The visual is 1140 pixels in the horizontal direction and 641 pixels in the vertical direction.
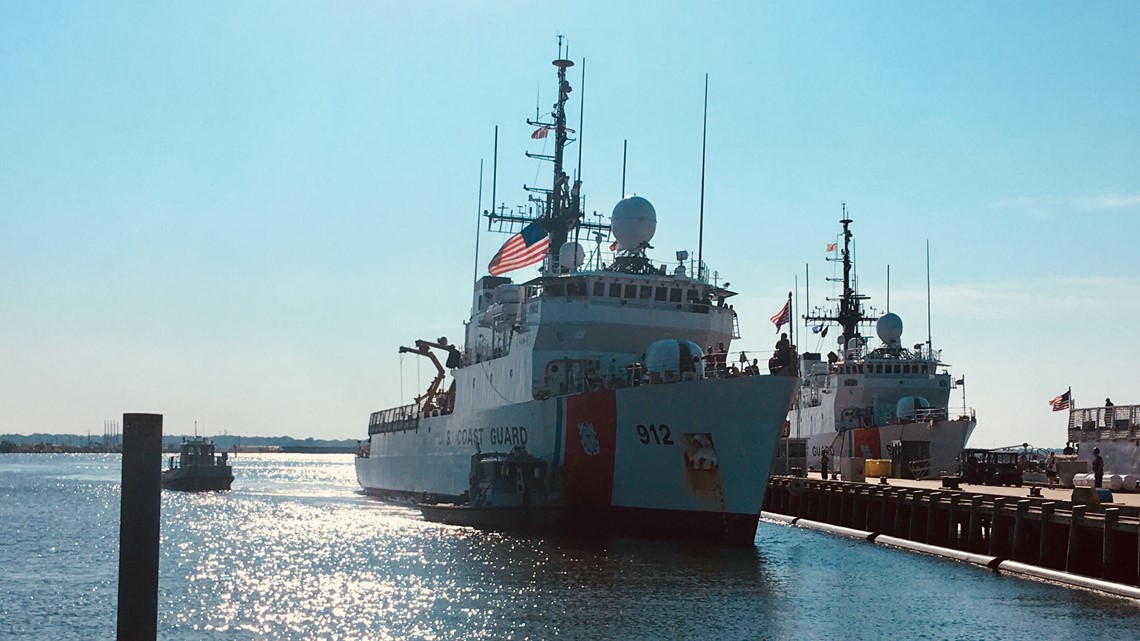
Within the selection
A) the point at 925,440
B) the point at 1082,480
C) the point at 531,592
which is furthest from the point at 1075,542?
the point at 925,440

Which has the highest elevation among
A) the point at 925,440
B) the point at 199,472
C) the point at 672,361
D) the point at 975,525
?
the point at 672,361

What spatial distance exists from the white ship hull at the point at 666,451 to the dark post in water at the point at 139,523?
1838 centimetres

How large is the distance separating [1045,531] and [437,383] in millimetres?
32075

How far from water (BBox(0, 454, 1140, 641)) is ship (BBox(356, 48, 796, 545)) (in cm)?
152

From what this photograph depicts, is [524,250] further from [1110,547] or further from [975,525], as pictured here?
[1110,547]

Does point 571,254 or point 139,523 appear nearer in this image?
point 139,523

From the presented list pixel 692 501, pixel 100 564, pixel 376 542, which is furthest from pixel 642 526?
pixel 100 564

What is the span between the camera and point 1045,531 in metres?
25.0

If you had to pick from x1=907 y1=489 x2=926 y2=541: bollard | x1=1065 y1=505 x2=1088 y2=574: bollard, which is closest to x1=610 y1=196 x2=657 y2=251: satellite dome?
x1=907 y1=489 x2=926 y2=541: bollard

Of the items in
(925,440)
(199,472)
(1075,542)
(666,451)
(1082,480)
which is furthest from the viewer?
(199,472)

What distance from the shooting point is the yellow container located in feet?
145

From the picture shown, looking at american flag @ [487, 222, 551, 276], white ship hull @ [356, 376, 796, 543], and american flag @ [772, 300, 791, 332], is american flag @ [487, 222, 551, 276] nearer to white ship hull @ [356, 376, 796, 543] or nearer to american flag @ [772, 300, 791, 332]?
white ship hull @ [356, 376, 796, 543]

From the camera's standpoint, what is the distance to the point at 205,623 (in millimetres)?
20641

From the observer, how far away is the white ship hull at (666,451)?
28.1 m
